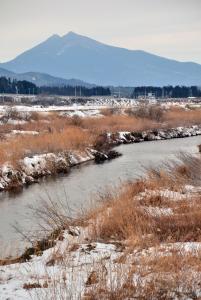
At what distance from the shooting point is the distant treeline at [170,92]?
138750 millimetres

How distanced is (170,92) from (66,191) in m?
133

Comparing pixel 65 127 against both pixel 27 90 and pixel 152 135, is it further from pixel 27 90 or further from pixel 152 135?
pixel 27 90

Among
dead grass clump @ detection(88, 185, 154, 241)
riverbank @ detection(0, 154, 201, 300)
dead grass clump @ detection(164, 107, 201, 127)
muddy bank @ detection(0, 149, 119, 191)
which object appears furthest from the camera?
dead grass clump @ detection(164, 107, 201, 127)

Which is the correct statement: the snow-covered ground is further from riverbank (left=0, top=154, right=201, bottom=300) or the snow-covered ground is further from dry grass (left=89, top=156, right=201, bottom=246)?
dry grass (left=89, top=156, right=201, bottom=246)

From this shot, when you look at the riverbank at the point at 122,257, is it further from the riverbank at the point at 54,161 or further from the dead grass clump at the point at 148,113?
the dead grass clump at the point at 148,113

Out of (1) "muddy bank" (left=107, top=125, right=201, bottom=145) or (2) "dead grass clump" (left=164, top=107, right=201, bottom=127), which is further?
(2) "dead grass clump" (left=164, top=107, right=201, bottom=127)

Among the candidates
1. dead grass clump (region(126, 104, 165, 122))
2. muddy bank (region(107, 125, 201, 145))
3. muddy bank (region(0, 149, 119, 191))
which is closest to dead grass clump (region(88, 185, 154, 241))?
muddy bank (region(0, 149, 119, 191))

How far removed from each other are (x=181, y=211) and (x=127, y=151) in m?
22.9

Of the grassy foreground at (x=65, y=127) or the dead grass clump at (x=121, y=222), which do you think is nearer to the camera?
the dead grass clump at (x=121, y=222)

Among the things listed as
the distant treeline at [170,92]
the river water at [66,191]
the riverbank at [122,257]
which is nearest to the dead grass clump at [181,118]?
the river water at [66,191]

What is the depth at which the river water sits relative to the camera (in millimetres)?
12977

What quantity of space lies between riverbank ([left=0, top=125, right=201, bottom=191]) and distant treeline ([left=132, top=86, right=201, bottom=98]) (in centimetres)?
10084

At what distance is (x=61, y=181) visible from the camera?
21.6 m

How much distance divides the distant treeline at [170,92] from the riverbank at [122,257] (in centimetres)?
13053
